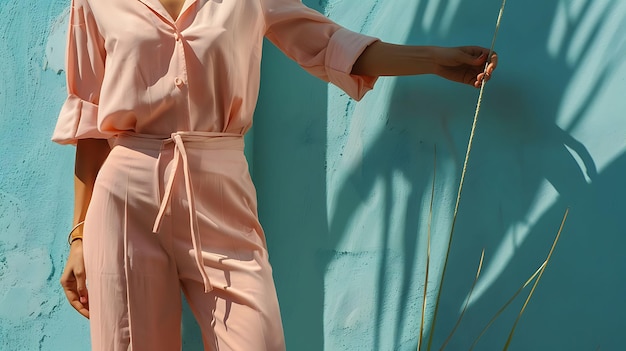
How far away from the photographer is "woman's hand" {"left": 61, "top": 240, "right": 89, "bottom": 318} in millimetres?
2500

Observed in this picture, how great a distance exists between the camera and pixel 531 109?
8.34 ft

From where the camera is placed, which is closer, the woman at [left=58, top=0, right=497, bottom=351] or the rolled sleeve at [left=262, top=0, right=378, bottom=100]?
the woman at [left=58, top=0, right=497, bottom=351]

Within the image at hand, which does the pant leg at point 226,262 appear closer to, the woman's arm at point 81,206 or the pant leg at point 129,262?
the pant leg at point 129,262

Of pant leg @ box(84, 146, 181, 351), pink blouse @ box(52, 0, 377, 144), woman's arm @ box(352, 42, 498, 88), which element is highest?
woman's arm @ box(352, 42, 498, 88)

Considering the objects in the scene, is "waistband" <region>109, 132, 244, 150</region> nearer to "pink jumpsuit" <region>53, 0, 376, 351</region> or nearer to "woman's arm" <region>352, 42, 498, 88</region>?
"pink jumpsuit" <region>53, 0, 376, 351</region>

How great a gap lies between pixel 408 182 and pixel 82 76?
888 millimetres

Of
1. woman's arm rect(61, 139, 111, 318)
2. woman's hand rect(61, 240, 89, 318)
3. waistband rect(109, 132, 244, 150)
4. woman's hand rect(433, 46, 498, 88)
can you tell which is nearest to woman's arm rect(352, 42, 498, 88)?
woman's hand rect(433, 46, 498, 88)

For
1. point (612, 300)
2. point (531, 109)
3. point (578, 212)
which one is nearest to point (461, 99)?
point (531, 109)

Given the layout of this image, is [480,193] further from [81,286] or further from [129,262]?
[81,286]

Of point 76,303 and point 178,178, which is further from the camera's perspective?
point 76,303

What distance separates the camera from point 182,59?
229 centimetres

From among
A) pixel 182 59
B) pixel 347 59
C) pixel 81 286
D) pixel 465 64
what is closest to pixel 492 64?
pixel 465 64

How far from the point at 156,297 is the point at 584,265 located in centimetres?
103

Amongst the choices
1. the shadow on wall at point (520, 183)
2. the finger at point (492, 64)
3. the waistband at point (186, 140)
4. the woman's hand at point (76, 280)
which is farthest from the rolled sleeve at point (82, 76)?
the finger at point (492, 64)
